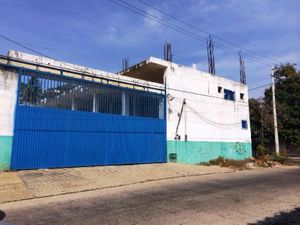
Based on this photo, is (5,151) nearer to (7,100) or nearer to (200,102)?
(7,100)

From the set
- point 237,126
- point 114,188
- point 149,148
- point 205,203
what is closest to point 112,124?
point 149,148

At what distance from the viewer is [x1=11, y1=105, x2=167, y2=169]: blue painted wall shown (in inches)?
532

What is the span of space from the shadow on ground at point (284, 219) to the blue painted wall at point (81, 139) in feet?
35.2

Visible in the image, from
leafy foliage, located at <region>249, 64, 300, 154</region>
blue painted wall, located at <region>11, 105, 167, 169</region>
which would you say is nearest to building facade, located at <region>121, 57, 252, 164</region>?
blue painted wall, located at <region>11, 105, 167, 169</region>

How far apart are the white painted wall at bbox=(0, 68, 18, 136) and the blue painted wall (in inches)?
11.8

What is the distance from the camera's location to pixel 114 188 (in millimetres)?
11711

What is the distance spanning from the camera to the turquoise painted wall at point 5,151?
42.1 ft

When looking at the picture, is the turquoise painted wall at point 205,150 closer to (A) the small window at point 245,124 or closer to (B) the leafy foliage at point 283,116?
(A) the small window at point 245,124

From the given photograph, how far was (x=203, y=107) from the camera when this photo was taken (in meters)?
23.4

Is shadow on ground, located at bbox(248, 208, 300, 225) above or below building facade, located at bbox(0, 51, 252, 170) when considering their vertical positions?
below

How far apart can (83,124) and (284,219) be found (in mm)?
11332

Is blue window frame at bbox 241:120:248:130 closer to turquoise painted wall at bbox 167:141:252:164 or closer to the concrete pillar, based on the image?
turquoise painted wall at bbox 167:141:252:164

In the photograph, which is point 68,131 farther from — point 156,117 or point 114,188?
point 156,117

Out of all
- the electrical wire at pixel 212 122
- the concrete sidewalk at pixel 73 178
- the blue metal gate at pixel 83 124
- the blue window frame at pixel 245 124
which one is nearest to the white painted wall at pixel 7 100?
the blue metal gate at pixel 83 124
